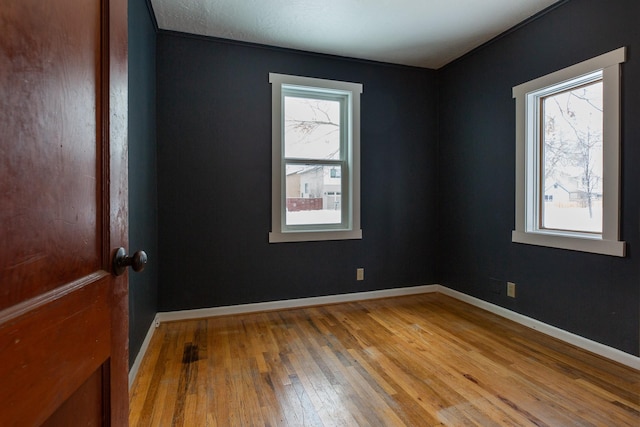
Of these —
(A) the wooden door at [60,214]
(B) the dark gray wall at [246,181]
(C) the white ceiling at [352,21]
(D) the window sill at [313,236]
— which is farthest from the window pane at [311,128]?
(A) the wooden door at [60,214]

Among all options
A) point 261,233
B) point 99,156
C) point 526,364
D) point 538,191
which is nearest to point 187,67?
point 261,233

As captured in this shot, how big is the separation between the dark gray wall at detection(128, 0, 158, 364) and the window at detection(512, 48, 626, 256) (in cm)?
310

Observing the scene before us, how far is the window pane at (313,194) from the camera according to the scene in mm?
3414

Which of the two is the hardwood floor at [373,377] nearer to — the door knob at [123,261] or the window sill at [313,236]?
the window sill at [313,236]

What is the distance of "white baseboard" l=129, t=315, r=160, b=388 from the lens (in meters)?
1.97

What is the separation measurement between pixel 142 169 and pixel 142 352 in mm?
1300

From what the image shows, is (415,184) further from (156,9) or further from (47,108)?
(47,108)

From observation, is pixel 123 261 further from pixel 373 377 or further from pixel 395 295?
pixel 395 295

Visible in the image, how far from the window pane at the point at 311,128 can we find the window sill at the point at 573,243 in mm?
1969

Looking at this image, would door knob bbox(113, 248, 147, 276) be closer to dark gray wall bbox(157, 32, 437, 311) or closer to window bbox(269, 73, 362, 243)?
dark gray wall bbox(157, 32, 437, 311)

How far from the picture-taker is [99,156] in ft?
2.43

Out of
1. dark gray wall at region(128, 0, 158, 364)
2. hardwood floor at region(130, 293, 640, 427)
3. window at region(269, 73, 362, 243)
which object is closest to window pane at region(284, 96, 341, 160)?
window at region(269, 73, 362, 243)

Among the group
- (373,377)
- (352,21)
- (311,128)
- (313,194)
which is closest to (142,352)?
(373,377)

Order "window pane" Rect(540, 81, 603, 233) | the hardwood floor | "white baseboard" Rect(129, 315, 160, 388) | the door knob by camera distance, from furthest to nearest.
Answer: "window pane" Rect(540, 81, 603, 233), "white baseboard" Rect(129, 315, 160, 388), the hardwood floor, the door knob
